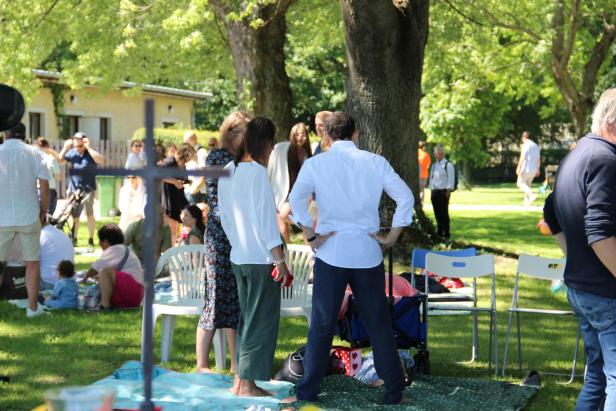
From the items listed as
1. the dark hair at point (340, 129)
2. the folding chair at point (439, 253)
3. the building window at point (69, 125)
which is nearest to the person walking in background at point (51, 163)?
the folding chair at point (439, 253)

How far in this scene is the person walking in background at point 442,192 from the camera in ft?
60.9

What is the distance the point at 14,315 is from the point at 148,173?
341 inches

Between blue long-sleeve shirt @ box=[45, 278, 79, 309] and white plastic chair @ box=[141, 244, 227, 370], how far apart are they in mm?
2904

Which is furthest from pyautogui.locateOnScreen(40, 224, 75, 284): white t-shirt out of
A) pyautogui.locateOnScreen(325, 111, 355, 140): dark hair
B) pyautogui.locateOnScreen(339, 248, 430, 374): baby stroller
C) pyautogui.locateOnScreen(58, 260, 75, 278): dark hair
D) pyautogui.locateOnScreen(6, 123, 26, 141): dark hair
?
pyautogui.locateOnScreen(325, 111, 355, 140): dark hair

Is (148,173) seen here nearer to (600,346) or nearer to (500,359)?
(600,346)

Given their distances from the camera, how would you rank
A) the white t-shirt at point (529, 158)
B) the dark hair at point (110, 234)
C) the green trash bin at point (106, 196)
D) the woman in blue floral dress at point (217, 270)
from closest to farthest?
the woman in blue floral dress at point (217, 270)
the dark hair at point (110, 234)
the green trash bin at point (106, 196)
the white t-shirt at point (529, 158)

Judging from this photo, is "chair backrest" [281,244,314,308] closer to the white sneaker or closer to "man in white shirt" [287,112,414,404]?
"man in white shirt" [287,112,414,404]

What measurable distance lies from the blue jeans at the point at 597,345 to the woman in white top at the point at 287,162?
6.61m

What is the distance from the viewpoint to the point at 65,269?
11.3m

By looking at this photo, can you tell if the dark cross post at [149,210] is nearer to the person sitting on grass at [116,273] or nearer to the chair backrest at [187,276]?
the chair backrest at [187,276]

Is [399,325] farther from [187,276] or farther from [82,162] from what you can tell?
[82,162]

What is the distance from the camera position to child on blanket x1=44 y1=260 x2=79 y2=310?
11180mm

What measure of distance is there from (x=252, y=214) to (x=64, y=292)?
5.08 m

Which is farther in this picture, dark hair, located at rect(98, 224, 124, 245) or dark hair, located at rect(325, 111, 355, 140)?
dark hair, located at rect(98, 224, 124, 245)
